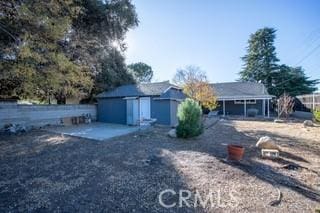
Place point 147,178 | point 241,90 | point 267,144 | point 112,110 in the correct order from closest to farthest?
1. point 147,178
2. point 267,144
3. point 112,110
4. point 241,90

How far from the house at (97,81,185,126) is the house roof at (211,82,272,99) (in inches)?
431

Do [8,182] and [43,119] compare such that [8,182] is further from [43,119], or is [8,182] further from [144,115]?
[144,115]

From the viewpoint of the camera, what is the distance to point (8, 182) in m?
4.93

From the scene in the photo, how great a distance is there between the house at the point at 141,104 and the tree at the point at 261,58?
2210cm

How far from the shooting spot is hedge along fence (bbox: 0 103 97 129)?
12180mm

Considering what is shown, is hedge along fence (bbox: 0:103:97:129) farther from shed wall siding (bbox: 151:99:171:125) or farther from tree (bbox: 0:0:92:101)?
shed wall siding (bbox: 151:99:171:125)

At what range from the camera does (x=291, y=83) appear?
106 ft

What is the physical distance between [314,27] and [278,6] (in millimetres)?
7523

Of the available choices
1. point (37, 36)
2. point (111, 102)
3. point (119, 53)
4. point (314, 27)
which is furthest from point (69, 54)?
point (314, 27)

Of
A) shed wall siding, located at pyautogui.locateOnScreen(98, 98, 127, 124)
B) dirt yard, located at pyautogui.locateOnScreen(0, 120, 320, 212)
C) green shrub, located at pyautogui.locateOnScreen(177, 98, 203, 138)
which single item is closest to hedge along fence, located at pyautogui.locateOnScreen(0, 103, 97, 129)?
shed wall siding, located at pyautogui.locateOnScreen(98, 98, 127, 124)

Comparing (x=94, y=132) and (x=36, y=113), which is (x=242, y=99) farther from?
(x=36, y=113)

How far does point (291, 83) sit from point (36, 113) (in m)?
33.2

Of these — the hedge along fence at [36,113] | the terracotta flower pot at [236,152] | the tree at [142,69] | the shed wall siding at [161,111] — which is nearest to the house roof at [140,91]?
the shed wall siding at [161,111]

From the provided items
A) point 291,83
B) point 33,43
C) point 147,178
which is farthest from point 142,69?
point 147,178
